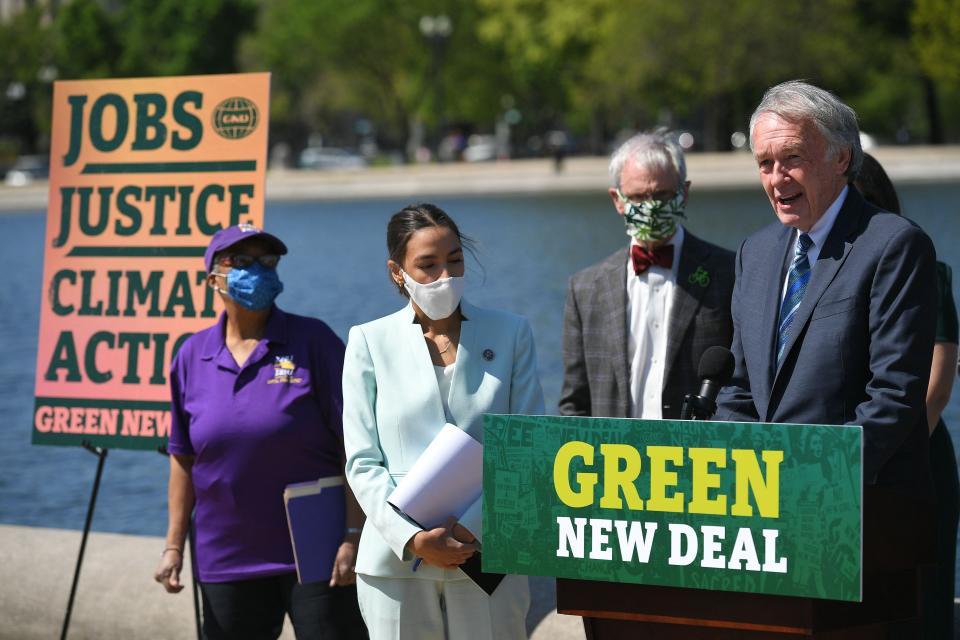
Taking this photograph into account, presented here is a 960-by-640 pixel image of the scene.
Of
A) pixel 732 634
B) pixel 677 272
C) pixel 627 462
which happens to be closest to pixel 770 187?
pixel 627 462

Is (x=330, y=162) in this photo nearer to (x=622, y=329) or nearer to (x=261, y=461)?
(x=622, y=329)

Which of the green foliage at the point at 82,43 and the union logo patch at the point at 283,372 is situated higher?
the green foliage at the point at 82,43

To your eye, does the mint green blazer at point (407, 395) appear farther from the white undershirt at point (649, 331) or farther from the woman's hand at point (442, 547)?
the white undershirt at point (649, 331)

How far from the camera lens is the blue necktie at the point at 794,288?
3438 mm

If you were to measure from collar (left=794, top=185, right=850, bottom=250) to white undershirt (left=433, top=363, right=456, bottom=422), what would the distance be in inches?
45.8

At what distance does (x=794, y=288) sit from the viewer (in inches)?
137

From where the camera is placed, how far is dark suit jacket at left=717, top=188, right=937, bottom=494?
3.17m

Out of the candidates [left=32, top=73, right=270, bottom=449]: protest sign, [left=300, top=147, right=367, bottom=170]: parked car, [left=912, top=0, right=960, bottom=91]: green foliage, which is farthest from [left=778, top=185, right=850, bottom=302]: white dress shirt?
[left=300, top=147, right=367, bottom=170]: parked car

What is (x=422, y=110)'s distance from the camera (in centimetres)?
8356

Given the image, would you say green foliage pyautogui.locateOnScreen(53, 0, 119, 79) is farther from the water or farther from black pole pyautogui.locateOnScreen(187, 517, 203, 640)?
black pole pyautogui.locateOnScreen(187, 517, 203, 640)

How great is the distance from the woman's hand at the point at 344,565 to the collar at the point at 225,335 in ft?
2.41

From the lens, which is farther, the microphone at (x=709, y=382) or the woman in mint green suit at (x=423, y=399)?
the woman in mint green suit at (x=423, y=399)

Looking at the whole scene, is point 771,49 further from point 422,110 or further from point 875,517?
point 875,517

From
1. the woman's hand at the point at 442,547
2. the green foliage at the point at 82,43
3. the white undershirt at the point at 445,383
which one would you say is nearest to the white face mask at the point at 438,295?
the white undershirt at the point at 445,383
